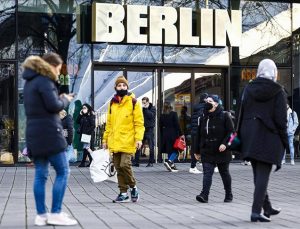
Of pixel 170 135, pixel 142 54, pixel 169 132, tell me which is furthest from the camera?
pixel 142 54

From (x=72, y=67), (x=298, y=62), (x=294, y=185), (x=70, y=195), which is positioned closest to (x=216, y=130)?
(x=70, y=195)

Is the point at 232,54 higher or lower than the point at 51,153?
higher

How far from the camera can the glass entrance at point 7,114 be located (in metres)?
20.2

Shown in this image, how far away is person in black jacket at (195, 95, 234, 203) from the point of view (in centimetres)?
1110

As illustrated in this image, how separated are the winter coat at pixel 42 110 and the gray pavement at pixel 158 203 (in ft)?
2.89

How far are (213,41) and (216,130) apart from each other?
10785 millimetres

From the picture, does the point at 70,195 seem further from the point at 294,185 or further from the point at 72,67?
the point at 72,67

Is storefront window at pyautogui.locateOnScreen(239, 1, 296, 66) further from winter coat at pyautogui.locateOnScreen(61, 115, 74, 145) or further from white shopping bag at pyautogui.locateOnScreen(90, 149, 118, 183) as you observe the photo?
white shopping bag at pyautogui.locateOnScreen(90, 149, 118, 183)

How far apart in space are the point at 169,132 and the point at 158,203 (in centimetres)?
759

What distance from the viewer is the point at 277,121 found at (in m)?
8.28

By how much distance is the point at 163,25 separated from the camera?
21156mm

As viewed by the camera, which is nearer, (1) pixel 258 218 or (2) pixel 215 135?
(1) pixel 258 218

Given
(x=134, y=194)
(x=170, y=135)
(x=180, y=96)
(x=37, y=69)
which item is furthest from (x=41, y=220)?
(x=180, y=96)

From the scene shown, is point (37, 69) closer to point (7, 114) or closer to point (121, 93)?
point (121, 93)
